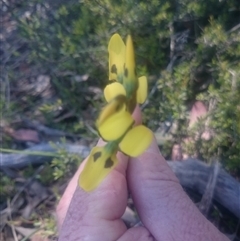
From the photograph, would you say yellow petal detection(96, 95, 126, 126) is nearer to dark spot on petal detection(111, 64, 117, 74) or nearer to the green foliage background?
dark spot on petal detection(111, 64, 117, 74)

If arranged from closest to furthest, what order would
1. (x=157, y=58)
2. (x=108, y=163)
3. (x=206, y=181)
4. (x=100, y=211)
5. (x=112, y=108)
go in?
(x=112, y=108)
(x=108, y=163)
(x=100, y=211)
(x=206, y=181)
(x=157, y=58)

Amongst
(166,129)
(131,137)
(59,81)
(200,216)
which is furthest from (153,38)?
(131,137)

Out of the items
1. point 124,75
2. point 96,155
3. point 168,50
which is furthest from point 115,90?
point 168,50

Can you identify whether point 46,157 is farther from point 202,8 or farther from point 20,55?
point 202,8

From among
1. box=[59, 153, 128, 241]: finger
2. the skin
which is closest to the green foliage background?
the skin

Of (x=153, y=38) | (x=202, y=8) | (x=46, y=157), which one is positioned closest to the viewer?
(x=202, y=8)

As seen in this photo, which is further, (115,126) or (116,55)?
(116,55)

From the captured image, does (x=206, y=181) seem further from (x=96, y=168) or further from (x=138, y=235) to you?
(x=96, y=168)
